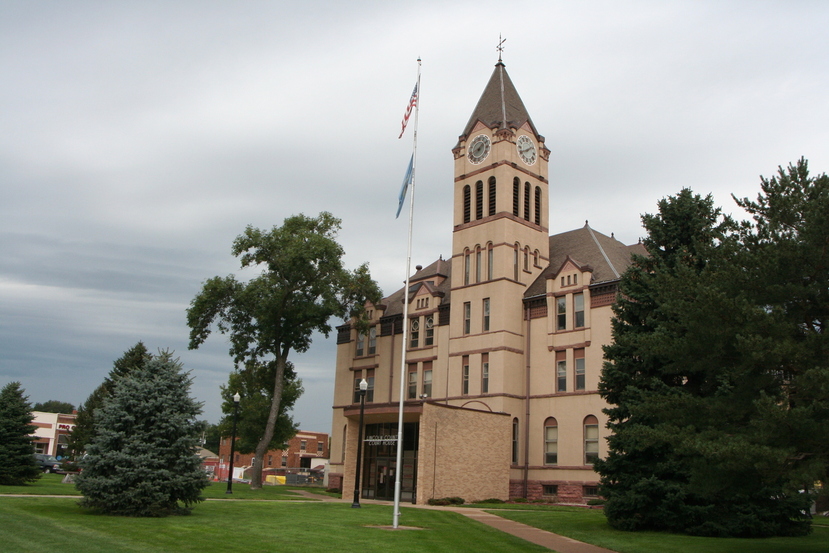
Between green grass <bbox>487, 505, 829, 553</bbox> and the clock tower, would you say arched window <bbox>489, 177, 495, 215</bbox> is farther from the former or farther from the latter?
green grass <bbox>487, 505, 829, 553</bbox>

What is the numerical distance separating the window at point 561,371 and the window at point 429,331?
996cm

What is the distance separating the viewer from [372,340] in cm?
5531

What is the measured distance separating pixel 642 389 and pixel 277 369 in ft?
→ 101

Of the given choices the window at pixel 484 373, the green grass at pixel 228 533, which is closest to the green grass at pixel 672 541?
the green grass at pixel 228 533

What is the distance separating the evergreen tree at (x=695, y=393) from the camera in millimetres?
15781

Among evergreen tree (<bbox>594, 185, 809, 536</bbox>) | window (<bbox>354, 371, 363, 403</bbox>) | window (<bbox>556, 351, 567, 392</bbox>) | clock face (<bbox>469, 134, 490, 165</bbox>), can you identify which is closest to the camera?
evergreen tree (<bbox>594, 185, 809, 536</bbox>)

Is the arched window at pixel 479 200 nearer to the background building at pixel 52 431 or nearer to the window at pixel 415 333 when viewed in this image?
the window at pixel 415 333

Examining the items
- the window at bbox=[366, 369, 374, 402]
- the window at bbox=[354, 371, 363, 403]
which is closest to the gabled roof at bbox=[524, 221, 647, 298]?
the window at bbox=[366, 369, 374, 402]

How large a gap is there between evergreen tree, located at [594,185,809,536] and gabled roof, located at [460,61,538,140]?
26.0 meters

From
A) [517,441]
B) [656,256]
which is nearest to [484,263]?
[517,441]

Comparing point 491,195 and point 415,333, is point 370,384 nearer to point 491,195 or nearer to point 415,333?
point 415,333

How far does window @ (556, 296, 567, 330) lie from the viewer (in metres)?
44.0

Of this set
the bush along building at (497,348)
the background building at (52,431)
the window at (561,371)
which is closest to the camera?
the bush along building at (497,348)

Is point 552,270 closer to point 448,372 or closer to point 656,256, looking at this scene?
point 448,372
